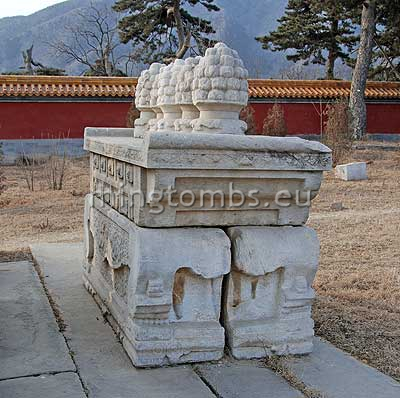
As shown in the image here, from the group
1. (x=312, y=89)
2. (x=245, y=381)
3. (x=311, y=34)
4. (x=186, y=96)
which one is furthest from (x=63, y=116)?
(x=245, y=381)

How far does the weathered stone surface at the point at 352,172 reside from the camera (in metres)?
10.6

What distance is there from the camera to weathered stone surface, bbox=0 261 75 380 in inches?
106

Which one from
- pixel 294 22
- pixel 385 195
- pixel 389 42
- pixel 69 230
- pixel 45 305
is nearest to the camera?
pixel 45 305

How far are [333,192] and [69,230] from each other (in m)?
4.46

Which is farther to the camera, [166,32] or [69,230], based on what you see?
[166,32]

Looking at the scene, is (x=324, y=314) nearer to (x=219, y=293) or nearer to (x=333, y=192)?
(x=219, y=293)

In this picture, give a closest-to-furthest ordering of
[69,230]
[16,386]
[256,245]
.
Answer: [16,386] → [256,245] → [69,230]

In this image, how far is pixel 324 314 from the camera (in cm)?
366

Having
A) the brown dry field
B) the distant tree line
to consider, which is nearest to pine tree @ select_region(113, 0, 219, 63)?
the distant tree line

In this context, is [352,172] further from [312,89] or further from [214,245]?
[214,245]

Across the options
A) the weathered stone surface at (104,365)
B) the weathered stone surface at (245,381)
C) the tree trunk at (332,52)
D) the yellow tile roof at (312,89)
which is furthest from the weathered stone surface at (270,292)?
the tree trunk at (332,52)

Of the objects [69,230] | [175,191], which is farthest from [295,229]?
[69,230]

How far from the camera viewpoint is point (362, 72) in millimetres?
15430

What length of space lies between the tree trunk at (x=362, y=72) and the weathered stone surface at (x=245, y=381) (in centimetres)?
1339
